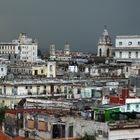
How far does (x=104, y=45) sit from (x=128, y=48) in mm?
50128

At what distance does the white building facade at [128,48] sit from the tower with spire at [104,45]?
4398cm

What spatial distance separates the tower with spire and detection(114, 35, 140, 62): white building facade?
44.0 m

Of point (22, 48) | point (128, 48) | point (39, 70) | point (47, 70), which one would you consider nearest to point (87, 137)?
point (128, 48)

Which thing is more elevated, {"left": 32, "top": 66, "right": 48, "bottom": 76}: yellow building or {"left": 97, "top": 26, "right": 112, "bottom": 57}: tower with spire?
{"left": 97, "top": 26, "right": 112, "bottom": 57}: tower with spire

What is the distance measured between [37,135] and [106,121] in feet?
19.2

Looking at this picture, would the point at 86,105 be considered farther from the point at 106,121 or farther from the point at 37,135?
the point at 106,121

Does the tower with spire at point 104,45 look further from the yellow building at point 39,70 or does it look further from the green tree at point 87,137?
the green tree at point 87,137

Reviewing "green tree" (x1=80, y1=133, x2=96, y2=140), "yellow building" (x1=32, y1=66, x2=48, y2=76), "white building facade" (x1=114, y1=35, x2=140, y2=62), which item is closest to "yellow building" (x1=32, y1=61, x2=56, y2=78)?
"yellow building" (x1=32, y1=66, x2=48, y2=76)

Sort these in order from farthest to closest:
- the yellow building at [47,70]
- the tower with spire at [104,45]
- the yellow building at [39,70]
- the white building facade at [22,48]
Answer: the white building facade at [22,48], the tower with spire at [104,45], the yellow building at [39,70], the yellow building at [47,70]

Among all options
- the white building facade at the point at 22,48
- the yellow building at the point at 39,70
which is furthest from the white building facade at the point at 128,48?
the white building facade at the point at 22,48

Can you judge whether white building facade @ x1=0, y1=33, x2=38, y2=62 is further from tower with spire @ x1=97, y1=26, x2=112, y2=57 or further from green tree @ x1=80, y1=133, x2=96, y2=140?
green tree @ x1=80, y1=133, x2=96, y2=140

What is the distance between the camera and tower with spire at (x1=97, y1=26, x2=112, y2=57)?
12890 cm

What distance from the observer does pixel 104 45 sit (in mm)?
130500

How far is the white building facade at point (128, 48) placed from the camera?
79875mm
